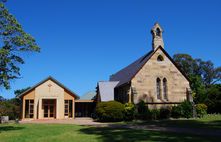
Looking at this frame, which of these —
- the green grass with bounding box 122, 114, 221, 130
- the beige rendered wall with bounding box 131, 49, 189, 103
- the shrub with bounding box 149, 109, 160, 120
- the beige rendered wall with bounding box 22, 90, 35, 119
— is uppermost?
the beige rendered wall with bounding box 131, 49, 189, 103

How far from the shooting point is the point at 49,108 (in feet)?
147

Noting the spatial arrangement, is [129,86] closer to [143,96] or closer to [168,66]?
[143,96]

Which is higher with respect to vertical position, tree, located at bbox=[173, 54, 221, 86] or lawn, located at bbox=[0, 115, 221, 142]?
tree, located at bbox=[173, 54, 221, 86]

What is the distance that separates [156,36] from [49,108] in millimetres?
19827

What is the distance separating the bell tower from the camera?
131 ft

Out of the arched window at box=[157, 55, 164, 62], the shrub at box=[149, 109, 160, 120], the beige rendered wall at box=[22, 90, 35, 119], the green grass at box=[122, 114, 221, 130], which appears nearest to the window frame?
the beige rendered wall at box=[22, 90, 35, 119]

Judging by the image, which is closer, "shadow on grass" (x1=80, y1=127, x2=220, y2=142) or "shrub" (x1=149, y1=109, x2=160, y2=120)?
"shadow on grass" (x1=80, y1=127, x2=220, y2=142)

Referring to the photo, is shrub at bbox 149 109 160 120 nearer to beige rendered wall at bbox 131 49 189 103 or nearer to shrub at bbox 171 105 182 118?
Answer: shrub at bbox 171 105 182 118

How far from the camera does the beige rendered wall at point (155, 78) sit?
37.4 metres

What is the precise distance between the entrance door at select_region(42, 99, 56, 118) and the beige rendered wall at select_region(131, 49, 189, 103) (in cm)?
1466

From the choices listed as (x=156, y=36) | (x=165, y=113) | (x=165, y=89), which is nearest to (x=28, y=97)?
(x=165, y=89)

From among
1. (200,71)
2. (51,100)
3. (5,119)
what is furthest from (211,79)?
(5,119)

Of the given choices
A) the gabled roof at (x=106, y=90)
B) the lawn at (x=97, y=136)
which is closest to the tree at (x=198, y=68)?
the gabled roof at (x=106, y=90)

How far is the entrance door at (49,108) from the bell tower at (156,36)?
17.9 metres
